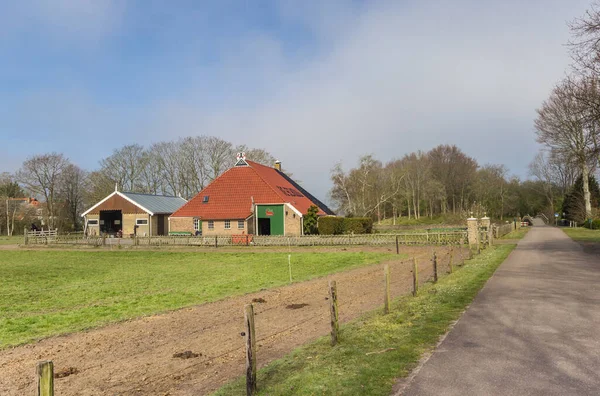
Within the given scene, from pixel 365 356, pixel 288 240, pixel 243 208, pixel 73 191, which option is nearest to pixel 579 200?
pixel 288 240

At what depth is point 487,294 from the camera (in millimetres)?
10828

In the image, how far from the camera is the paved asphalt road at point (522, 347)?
4914 mm

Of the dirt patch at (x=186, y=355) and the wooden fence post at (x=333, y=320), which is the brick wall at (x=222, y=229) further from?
the wooden fence post at (x=333, y=320)

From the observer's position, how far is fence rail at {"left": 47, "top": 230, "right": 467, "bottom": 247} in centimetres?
3120

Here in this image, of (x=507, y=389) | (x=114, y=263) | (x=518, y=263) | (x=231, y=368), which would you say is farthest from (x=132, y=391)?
(x=114, y=263)

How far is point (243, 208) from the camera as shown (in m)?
42.3

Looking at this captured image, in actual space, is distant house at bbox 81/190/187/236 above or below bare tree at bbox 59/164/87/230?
below

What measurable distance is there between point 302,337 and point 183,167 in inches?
2573

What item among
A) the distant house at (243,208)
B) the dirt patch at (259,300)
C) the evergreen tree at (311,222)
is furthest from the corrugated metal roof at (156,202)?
the dirt patch at (259,300)

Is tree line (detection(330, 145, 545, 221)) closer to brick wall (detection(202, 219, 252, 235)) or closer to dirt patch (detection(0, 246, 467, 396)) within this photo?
brick wall (detection(202, 219, 252, 235))

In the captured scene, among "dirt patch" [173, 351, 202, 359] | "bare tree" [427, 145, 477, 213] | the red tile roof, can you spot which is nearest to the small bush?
"bare tree" [427, 145, 477, 213]

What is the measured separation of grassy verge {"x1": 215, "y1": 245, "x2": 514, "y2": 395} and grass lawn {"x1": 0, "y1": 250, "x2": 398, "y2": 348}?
5.65 m

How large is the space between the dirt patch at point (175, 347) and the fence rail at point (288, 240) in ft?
65.4

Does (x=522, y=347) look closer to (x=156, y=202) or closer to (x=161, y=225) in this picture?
(x=161, y=225)
